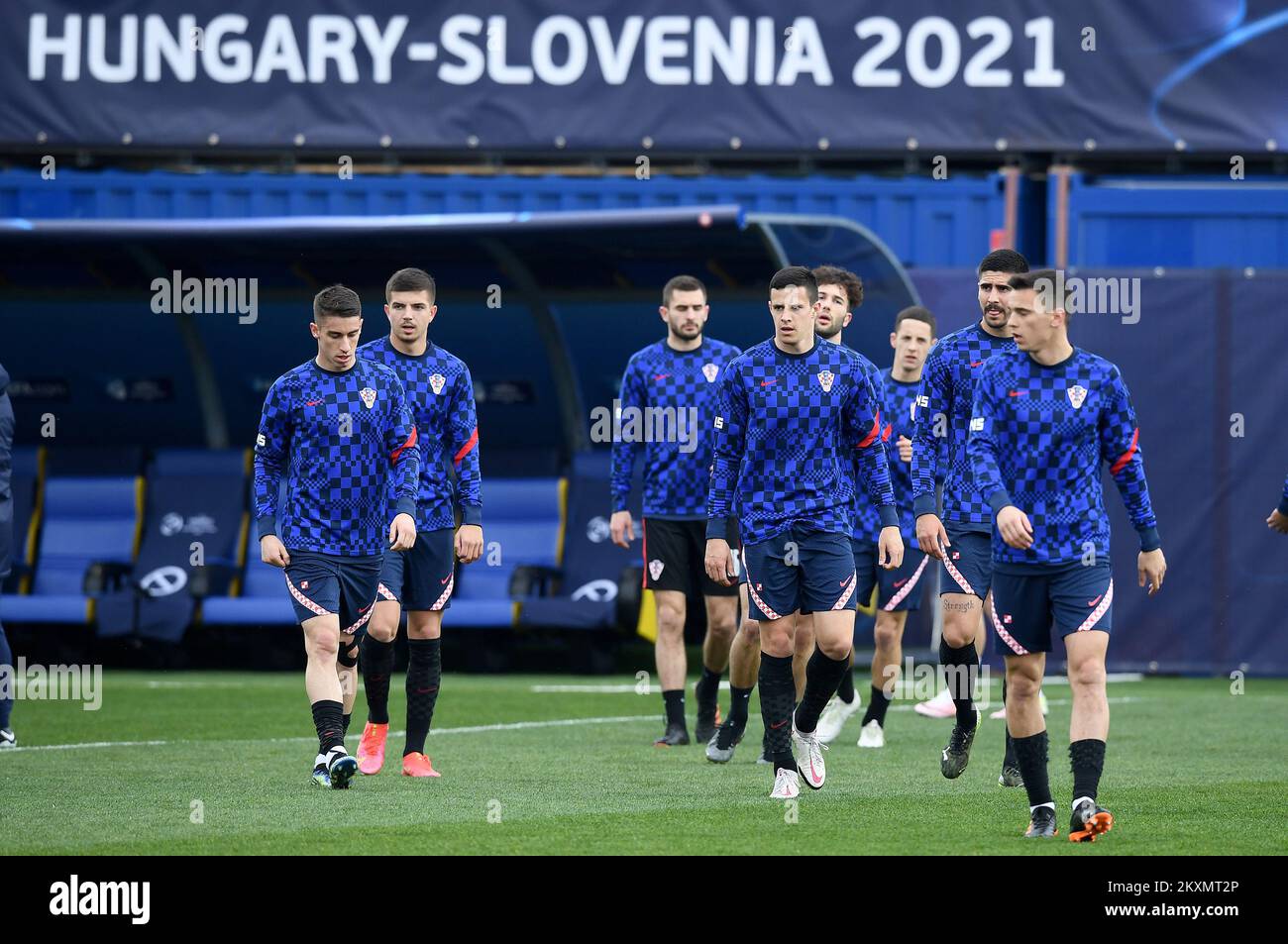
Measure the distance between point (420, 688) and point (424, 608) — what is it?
37cm

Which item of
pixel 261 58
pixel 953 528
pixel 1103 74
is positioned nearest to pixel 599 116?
pixel 261 58

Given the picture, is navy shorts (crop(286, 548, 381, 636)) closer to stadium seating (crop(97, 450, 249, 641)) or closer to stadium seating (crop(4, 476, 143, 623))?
stadium seating (crop(97, 450, 249, 641))

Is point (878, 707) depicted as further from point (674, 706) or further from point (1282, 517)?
point (1282, 517)

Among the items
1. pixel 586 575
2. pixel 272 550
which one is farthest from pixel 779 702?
pixel 586 575

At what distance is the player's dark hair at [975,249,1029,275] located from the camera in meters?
8.29

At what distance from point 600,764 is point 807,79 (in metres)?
8.62

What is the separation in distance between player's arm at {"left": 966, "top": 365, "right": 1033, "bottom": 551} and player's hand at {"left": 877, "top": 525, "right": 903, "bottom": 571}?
1045 millimetres

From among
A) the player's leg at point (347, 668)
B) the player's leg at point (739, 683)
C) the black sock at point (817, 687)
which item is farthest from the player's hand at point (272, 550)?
the player's leg at point (739, 683)

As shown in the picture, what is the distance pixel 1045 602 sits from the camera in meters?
7.20

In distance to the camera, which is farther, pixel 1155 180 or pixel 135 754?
pixel 1155 180

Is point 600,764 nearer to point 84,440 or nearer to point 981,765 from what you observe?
point 981,765

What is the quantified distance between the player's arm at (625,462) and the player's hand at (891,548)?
93.5 inches

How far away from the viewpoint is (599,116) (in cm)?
1677

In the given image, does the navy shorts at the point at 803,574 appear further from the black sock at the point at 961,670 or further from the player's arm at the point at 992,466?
the player's arm at the point at 992,466
